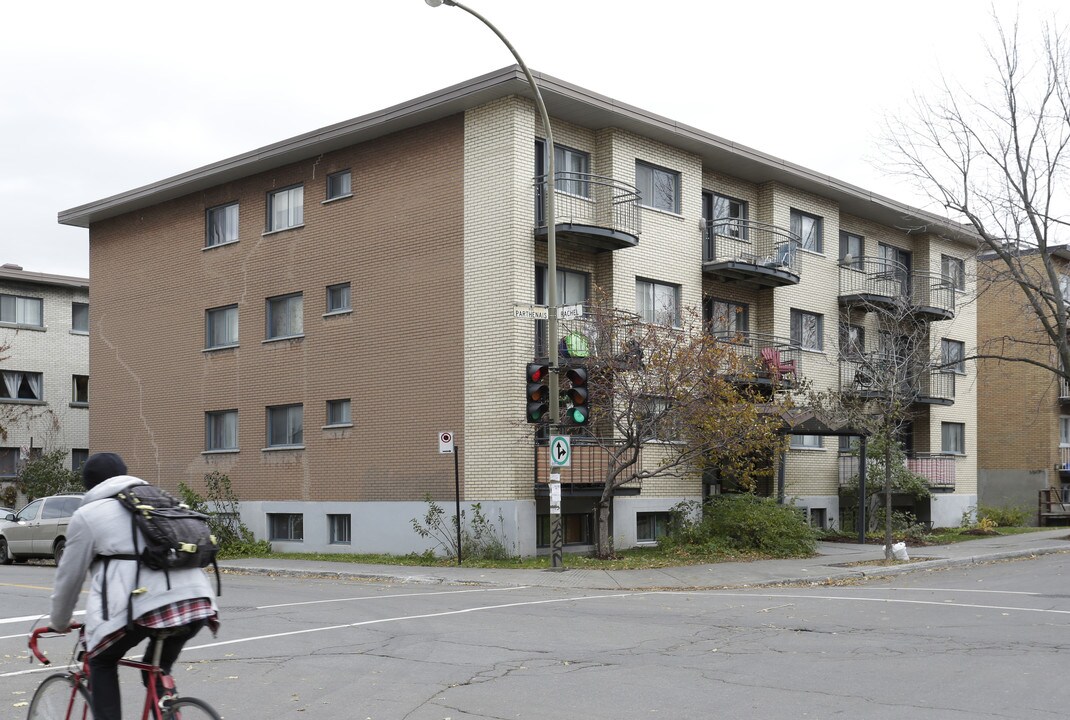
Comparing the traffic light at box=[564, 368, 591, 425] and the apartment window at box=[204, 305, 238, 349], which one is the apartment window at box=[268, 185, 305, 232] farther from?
the traffic light at box=[564, 368, 591, 425]

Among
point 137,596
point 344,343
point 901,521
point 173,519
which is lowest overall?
point 901,521

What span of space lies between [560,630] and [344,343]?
15.6 metres

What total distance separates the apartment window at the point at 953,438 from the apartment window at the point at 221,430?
2270cm

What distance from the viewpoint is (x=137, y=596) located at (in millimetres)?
5273

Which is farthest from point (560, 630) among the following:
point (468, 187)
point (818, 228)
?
point (818, 228)

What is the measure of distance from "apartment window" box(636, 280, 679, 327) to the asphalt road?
10.4 m

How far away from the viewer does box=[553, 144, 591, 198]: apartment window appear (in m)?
25.4

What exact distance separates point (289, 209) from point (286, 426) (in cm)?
548

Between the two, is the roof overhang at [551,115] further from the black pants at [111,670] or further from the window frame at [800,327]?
the black pants at [111,670]

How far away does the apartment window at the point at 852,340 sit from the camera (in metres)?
32.7

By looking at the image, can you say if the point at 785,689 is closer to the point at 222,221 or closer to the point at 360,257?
the point at 360,257

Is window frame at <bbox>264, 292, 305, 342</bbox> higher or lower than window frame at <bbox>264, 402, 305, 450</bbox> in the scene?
higher

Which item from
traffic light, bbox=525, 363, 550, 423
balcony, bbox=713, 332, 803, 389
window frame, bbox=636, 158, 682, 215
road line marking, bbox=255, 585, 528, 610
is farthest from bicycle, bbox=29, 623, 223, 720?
window frame, bbox=636, 158, 682, 215

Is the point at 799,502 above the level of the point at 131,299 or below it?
below
